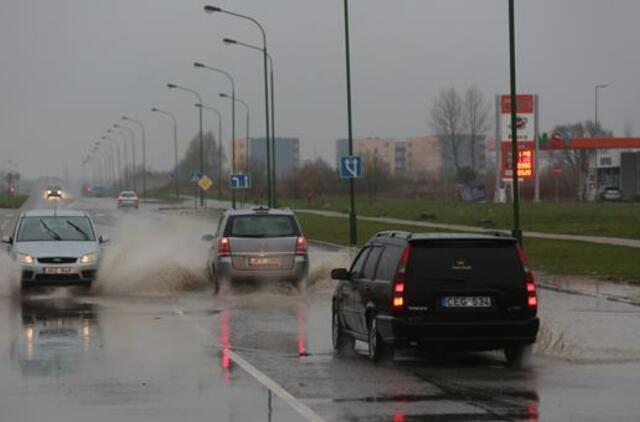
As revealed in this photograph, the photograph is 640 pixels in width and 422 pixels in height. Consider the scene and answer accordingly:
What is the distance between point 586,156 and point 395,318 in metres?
122

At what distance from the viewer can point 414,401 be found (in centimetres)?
1105

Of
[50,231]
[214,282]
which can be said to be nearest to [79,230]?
[50,231]

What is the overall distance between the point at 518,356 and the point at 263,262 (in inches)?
400

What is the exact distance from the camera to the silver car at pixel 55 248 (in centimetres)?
2308

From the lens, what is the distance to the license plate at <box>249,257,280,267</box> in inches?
923

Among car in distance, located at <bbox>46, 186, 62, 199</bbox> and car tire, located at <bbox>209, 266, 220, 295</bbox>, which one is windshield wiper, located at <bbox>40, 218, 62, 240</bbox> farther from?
car in distance, located at <bbox>46, 186, 62, 199</bbox>

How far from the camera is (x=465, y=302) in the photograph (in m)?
13.5

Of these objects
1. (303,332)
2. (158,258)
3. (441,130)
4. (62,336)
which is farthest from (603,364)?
(441,130)

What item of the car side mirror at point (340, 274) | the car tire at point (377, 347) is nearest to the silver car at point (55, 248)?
the car side mirror at point (340, 274)

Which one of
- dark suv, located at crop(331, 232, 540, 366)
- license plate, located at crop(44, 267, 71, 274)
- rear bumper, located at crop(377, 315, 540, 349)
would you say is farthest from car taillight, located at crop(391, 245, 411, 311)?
license plate, located at crop(44, 267, 71, 274)

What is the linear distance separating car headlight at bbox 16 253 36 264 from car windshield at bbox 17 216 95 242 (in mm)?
997

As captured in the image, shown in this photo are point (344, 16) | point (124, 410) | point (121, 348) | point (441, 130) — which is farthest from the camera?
point (441, 130)

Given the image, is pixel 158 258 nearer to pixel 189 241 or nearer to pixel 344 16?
pixel 189 241

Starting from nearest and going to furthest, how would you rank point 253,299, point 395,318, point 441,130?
point 395,318, point 253,299, point 441,130
